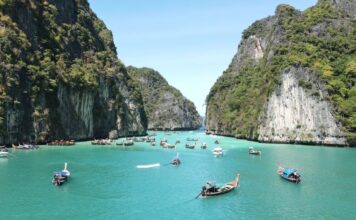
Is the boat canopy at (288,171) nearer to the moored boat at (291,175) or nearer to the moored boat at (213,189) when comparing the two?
the moored boat at (291,175)

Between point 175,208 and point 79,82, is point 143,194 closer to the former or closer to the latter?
point 175,208

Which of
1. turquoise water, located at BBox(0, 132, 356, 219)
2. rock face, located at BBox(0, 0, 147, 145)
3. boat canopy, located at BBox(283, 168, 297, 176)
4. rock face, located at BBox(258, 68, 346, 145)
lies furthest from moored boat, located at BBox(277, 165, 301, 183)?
rock face, located at BBox(258, 68, 346, 145)

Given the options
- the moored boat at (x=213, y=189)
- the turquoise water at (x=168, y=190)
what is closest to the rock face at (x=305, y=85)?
the turquoise water at (x=168, y=190)

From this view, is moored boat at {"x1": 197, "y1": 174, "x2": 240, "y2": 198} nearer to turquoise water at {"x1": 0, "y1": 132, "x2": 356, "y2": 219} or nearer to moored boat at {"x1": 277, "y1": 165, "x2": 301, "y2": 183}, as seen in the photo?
turquoise water at {"x1": 0, "y1": 132, "x2": 356, "y2": 219}

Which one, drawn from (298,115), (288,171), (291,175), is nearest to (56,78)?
(298,115)

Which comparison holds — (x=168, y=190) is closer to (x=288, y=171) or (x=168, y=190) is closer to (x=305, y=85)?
(x=288, y=171)
